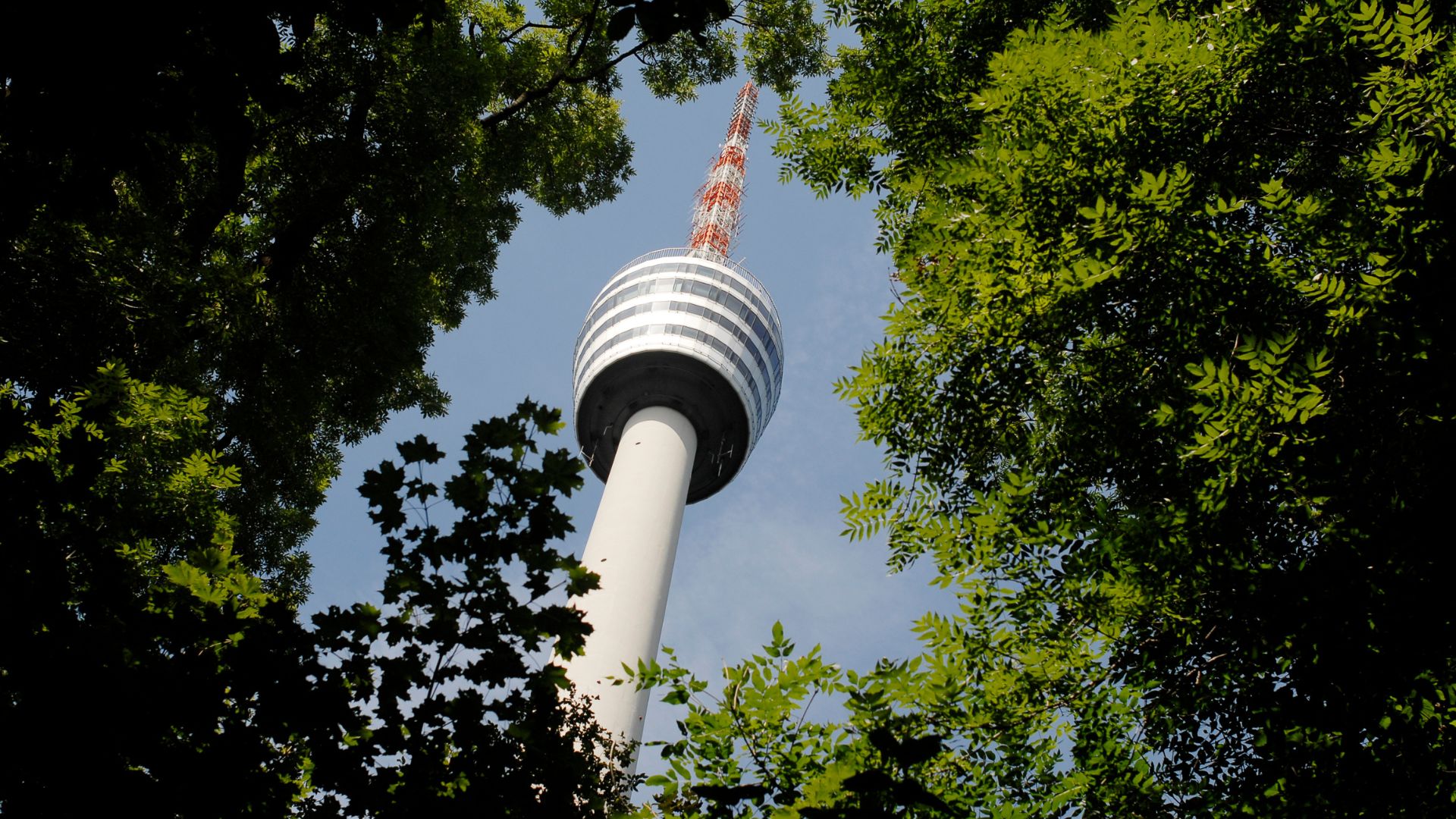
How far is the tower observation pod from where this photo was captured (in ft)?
102

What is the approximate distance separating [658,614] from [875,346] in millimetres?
25278

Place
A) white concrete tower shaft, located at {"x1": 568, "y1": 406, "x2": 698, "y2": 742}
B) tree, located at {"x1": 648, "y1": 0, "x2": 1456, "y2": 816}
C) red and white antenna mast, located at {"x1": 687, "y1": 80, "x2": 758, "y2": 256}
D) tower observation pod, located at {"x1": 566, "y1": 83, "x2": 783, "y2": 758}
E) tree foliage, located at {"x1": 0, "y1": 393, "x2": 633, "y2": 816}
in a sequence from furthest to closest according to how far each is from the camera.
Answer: red and white antenna mast, located at {"x1": 687, "y1": 80, "x2": 758, "y2": 256}
tower observation pod, located at {"x1": 566, "y1": 83, "x2": 783, "y2": 758}
white concrete tower shaft, located at {"x1": 568, "y1": 406, "x2": 698, "y2": 742}
tree, located at {"x1": 648, "y1": 0, "x2": 1456, "y2": 816}
tree foliage, located at {"x1": 0, "y1": 393, "x2": 633, "y2": 816}

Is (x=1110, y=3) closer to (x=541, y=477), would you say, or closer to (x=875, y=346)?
(x=875, y=346)

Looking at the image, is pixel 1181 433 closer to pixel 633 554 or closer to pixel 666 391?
pixel 633 554

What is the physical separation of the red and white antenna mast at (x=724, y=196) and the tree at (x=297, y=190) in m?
22.9

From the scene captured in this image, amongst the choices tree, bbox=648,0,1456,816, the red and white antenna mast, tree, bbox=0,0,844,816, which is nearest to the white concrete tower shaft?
the red and white antenna mast

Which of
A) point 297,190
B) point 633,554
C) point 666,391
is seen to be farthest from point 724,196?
point 297,190

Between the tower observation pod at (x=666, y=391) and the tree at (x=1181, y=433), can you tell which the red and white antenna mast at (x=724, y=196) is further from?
the tree at (x=1181, y=433)

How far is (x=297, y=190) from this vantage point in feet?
40.0

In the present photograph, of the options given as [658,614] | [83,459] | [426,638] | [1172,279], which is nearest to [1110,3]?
[1172,279]

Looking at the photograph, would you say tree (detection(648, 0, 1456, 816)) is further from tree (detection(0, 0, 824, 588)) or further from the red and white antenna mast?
the red and white antenna mast

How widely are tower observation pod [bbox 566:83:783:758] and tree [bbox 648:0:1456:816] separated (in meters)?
24.8

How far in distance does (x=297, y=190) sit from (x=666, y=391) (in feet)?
85.0

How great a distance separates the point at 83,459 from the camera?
394 centimetres
